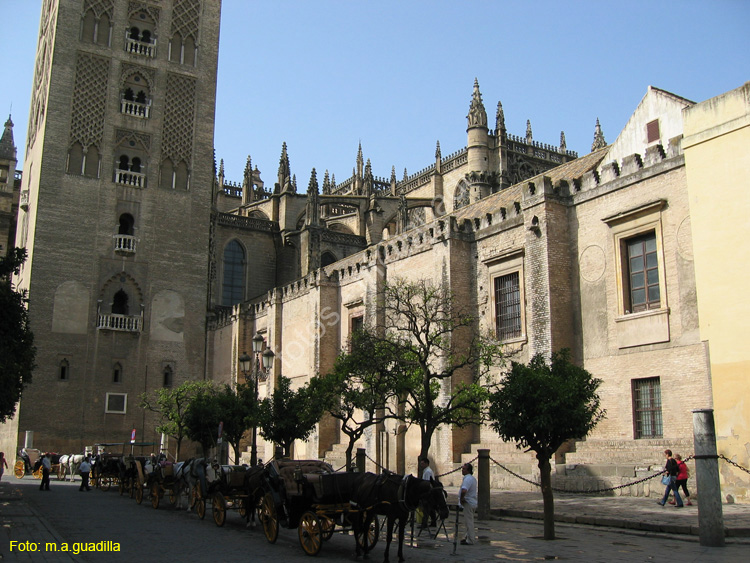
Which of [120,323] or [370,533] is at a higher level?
[120,323]

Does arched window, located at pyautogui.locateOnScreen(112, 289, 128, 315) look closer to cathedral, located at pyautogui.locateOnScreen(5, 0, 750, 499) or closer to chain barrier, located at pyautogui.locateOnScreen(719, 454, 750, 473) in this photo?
cathedral, located at pyautogui.locateOnScreen(5, 0, 750, 499)

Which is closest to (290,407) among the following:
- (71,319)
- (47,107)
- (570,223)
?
(570,223)

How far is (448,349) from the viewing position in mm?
Answer: 21938

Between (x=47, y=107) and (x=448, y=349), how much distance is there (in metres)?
23.8

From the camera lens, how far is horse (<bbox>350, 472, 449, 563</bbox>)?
9336 mm

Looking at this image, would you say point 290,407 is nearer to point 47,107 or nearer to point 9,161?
point 47,107

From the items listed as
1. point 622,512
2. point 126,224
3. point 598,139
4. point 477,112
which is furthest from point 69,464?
point 598,139

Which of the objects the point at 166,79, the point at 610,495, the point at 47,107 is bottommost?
the point at 610,495

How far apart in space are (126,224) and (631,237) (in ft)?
84.5

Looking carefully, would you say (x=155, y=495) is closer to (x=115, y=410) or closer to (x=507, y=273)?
(x=507, y=273)

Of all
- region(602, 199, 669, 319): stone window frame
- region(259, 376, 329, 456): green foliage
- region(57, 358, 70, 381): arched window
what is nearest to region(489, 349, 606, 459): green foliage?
region(602, 199, 669, 319): stone window frame

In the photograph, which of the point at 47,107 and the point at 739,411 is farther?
the point at 47,107

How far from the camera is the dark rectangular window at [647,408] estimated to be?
17.3 m

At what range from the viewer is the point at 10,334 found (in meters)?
15.6
